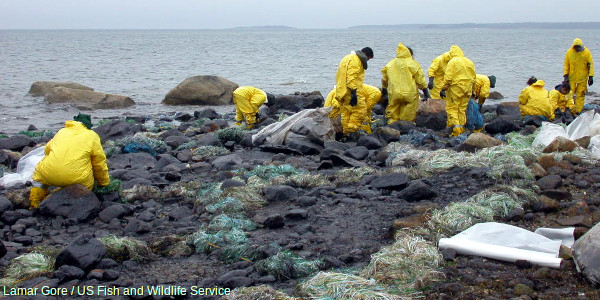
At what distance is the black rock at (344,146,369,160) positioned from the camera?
34.3ft

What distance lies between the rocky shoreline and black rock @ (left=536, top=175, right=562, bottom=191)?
20mm

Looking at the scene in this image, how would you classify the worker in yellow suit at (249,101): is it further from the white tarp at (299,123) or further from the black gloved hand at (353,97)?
the black gloved hand at (353,97)

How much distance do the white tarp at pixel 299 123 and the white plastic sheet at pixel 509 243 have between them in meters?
5.84

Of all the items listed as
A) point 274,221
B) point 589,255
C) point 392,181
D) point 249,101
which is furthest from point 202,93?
point 589,255

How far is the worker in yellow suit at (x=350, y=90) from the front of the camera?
1157 centimetres

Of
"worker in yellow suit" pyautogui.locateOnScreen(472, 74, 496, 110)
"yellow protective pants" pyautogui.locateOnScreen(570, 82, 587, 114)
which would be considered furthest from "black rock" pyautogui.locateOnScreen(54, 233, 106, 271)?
"yellow protective pants" pyautogui.locateOnScreen(570, 82, 587, 114)

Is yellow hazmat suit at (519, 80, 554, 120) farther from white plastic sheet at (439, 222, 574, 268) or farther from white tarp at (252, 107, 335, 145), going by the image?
white plastic sheet at (439, 222, 574, 268)

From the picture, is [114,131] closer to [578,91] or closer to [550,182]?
[550,182]

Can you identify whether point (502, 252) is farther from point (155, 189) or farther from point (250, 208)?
point (155, 189)

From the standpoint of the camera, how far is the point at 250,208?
7.65m

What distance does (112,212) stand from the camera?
24.3ft

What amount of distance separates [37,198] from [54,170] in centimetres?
50

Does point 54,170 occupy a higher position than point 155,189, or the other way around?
point 54,170

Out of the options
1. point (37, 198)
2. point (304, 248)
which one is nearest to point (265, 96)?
point (37, 198)
